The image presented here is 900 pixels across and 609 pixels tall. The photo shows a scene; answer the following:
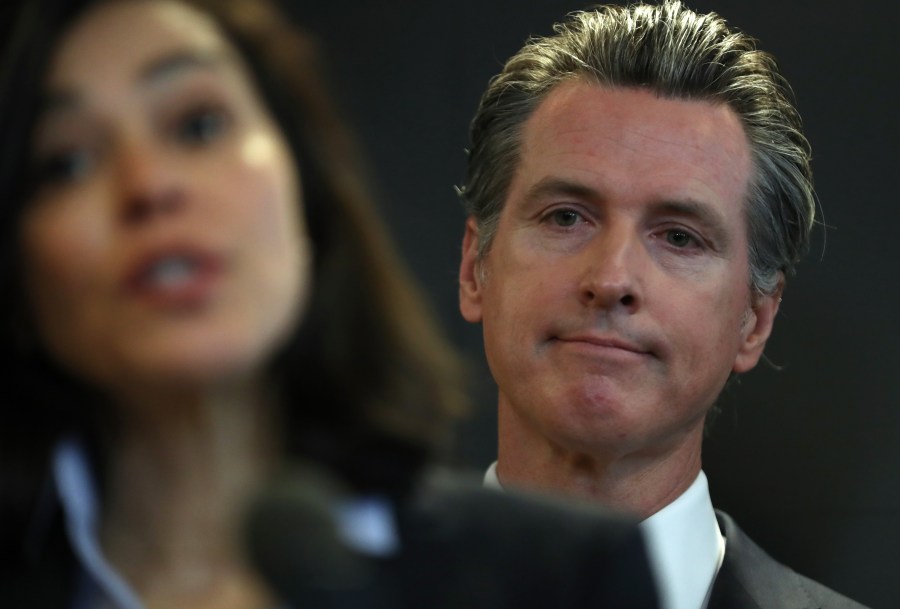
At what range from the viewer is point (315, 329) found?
0.42m

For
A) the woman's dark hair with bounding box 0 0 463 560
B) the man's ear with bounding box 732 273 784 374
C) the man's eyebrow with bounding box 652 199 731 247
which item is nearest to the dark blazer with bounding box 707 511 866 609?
the man's ear with bounding box 732 273 784 374

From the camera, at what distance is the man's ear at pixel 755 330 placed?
3.85 feet

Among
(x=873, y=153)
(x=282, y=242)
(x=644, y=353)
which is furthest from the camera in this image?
(x=873, y=153)

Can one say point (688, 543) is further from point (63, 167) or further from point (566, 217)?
point (63, 167)

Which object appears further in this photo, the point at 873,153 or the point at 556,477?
the point at 873,153

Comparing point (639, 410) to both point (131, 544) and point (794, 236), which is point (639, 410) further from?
point (131, 544)

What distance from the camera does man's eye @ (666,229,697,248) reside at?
105 centimetres

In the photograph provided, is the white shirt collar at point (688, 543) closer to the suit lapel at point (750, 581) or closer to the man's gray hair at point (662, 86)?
the suit lapel at point (750, 581)

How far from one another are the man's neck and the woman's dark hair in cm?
61

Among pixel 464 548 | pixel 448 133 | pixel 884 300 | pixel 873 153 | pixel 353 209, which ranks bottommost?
pixel 884 300

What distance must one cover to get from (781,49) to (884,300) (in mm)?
262

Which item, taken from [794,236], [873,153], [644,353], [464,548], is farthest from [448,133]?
[464,548]

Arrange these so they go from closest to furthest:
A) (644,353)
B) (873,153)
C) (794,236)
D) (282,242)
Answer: (282,242), (644,353), (794,236), (873,153)

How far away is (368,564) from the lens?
43 cm
